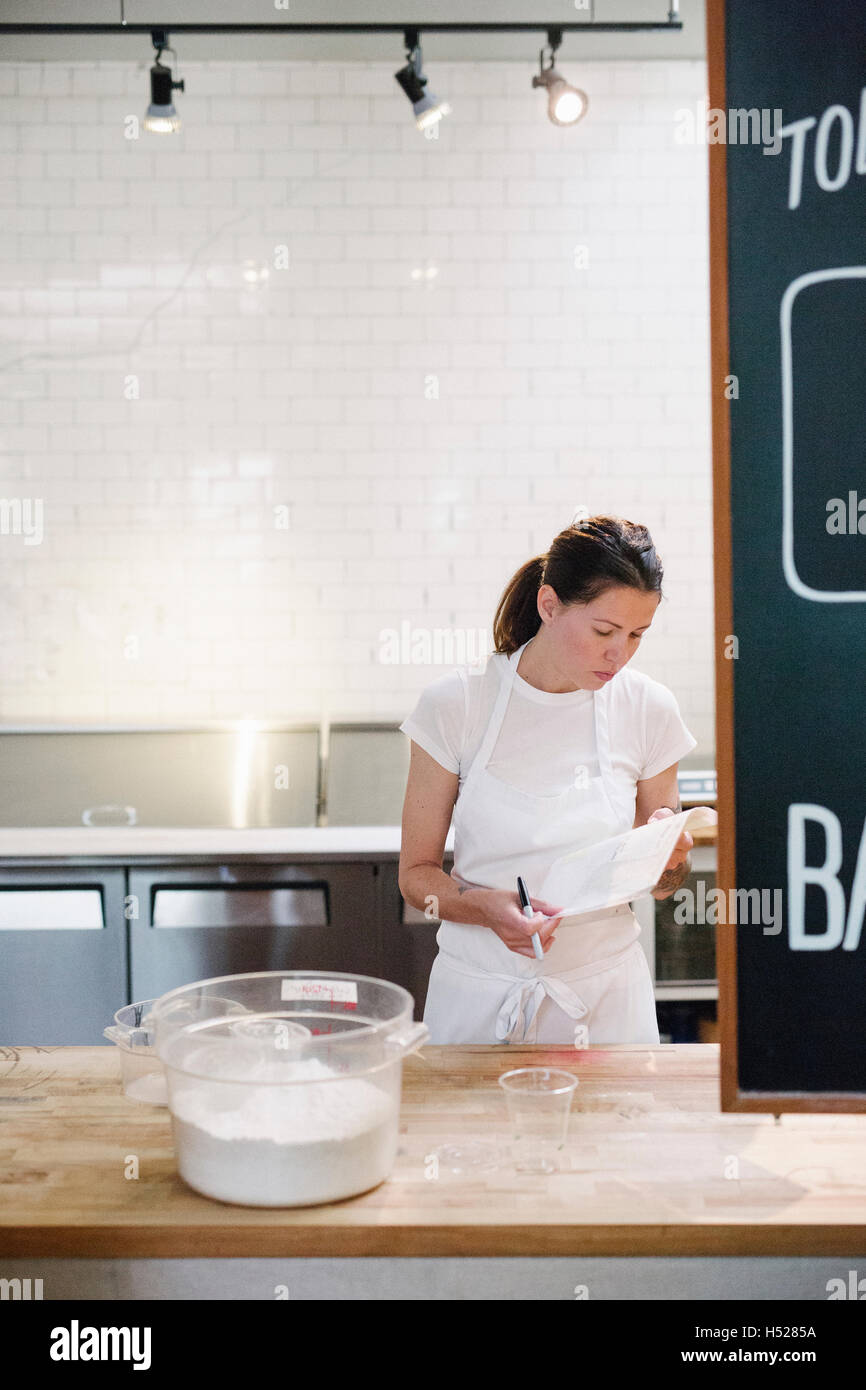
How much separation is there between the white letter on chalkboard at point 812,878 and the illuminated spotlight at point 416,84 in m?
3.41

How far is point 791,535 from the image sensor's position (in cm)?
129

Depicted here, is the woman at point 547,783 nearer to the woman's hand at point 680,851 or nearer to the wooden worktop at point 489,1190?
the woman's hand at point 680,851

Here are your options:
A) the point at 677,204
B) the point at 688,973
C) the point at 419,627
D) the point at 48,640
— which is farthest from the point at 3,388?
the point at 688,973

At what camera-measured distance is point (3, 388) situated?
4.49 metres

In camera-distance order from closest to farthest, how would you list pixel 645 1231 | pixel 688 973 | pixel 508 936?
pixel 645 1231, pixel 508 936, pixel 688 973

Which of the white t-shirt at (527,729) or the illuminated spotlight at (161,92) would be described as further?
the illuminated spotlight at (161,92)

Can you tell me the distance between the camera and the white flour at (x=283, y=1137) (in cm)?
123

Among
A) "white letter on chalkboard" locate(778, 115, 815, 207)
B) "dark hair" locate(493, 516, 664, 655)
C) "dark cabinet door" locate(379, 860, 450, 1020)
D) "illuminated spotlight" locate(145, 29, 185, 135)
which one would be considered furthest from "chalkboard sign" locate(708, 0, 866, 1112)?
"illuminated spotlight" locate(145, 29, 185, 135)

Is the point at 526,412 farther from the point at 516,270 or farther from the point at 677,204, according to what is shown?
the point at 677,204

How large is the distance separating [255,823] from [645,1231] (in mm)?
3110

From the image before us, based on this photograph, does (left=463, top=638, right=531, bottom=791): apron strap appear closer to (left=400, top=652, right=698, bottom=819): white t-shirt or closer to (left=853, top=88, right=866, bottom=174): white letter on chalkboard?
(left=400, top=652, right=698, bottom=819): white t-shirt

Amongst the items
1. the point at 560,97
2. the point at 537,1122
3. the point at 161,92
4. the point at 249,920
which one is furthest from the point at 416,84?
the point at 537,1122

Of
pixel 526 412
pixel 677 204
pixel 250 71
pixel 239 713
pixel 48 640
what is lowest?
pixel 239 713

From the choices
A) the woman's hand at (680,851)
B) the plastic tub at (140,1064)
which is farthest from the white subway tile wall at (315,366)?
the plastic tub at (140,1064)
